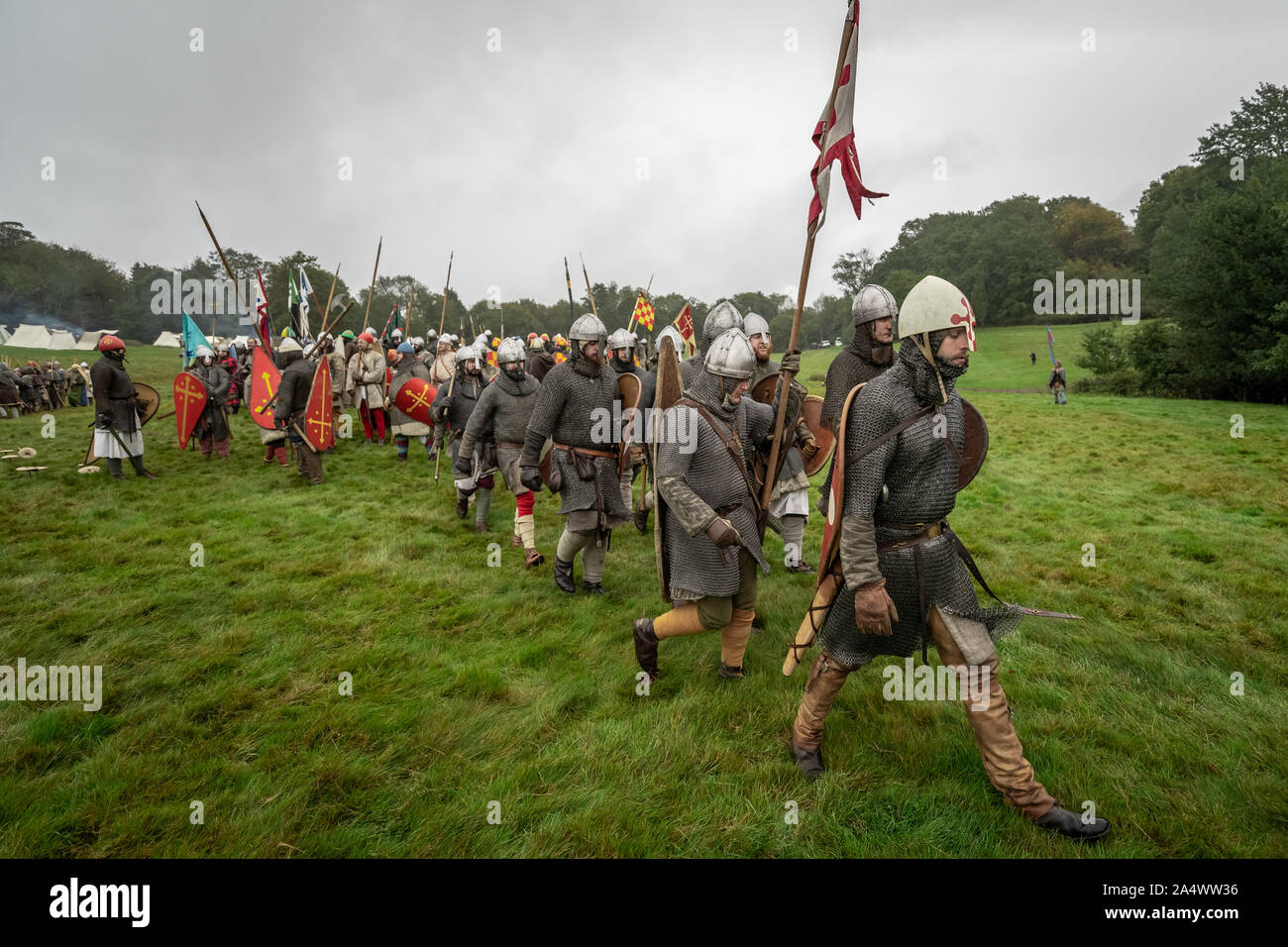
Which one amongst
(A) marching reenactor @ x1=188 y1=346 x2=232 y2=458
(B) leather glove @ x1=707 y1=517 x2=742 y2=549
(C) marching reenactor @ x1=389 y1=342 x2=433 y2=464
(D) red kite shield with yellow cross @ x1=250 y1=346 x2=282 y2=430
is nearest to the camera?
(B) leather glove @ x1=707 y1=517 x2=742 y2=549

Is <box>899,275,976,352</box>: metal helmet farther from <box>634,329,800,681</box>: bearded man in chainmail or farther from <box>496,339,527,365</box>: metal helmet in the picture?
<box>496,339,527,365</box>: metal helmet

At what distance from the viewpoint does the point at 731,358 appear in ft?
10.1

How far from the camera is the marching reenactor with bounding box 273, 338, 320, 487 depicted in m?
7.99

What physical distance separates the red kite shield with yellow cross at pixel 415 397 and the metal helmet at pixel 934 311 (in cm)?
733

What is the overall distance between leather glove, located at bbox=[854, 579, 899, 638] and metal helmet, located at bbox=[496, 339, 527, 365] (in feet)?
14.3

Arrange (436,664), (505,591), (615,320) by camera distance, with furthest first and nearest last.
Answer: (615,320), (505,591), (436,664)

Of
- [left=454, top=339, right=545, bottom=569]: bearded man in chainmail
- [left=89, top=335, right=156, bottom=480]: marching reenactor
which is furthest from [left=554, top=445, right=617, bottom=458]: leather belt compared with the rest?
[left=89, top=335, right=156, bottom=480]: marching reenactor

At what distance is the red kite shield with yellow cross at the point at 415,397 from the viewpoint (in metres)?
8.48

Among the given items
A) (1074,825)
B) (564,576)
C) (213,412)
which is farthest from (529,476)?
(213,412)

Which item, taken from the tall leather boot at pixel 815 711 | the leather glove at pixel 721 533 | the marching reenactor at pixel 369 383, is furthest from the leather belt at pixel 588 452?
the marching reenactor at pixel 369 383
